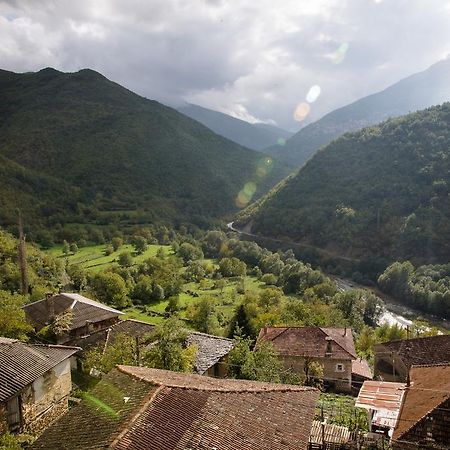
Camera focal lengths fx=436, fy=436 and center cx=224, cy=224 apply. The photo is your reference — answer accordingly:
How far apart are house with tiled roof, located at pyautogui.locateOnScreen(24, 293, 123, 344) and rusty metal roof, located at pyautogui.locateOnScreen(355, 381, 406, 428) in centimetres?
2609

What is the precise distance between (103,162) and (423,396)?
150 m

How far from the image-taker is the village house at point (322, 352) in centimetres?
3150

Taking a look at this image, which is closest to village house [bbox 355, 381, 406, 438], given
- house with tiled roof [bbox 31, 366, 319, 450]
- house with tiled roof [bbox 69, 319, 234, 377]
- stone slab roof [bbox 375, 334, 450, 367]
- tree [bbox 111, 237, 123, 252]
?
house with tiled roof [bbox 31, 366, 319, 450]

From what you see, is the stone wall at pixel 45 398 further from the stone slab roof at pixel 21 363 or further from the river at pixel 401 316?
the river at pixel 401 316

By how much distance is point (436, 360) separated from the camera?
30.8 meters

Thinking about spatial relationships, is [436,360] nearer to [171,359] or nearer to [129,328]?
[171,359]

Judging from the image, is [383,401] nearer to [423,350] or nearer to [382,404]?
[382,404]

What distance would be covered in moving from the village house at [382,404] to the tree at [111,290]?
44.2 m

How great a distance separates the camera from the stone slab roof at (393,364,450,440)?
14.0 m

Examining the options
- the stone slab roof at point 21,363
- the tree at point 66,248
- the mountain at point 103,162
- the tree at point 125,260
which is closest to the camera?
the stone slab roof at point 21,363

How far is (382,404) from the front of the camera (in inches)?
667

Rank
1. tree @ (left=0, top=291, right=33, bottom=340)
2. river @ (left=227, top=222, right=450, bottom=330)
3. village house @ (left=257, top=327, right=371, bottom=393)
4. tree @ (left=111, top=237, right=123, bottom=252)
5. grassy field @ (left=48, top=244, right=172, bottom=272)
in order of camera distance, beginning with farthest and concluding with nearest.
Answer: tree @ (left=111, top=237, right=123, bottom=252)
grassy field @ (left=48, top=244, right=172, bottom=272)
river @ (left=227, top=222, right=450, bottom=330)
village house @ (left=257, top=327, right=371, bottom=393)
tree @ (left=0, top=291, right=33, bottom=340)

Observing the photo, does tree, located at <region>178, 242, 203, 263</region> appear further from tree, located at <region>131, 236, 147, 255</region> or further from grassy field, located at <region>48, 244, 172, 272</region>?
tree, located at <region>131, 236, 147, 255</region>

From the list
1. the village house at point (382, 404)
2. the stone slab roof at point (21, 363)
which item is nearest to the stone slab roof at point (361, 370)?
the village house at point (382, 404)
